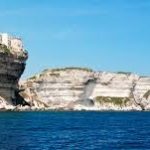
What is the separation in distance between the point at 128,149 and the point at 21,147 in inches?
397

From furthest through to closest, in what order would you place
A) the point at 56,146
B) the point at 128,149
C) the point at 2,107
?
1. the point at 2,107
2. the point at 56,146
3. the point at 128,149

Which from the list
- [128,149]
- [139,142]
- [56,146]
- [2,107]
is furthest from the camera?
[2,107]

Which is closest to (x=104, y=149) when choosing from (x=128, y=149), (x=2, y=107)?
(x=128, y=149)

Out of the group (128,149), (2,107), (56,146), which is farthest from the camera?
(2,107)

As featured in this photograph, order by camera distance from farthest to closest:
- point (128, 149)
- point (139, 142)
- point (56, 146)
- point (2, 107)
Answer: point (2, 107), point (139, 142), point (56, 146), point (128, 149)

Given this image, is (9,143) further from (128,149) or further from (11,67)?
A: (11,67)

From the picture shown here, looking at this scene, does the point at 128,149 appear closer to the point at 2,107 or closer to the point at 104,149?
the point at 104,149

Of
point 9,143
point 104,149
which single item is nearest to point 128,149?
point 104,149

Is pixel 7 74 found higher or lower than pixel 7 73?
lower

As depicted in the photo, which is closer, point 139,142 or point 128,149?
point 128,149

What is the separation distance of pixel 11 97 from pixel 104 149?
14925 cm

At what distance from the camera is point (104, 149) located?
5266cm

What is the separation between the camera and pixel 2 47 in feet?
644

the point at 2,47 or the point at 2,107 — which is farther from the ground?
the point at 2,47
